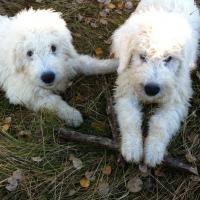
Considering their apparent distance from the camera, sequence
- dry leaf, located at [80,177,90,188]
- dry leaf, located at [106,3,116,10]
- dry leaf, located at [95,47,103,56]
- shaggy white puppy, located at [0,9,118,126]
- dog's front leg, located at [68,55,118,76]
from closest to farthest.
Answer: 1. dry leaf, located at [80,177,90,188]
2. shaggy white puppy, located at [0,9,118,126]
3. dog's front leg, located at [68,55,118,76]
4. dry leaf, located at [95,47,103,56]
5. dry leaf, located at [106,3,116,10]

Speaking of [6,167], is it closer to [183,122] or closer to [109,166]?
[109,166]

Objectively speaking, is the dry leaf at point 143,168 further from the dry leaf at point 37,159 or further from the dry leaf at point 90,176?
the dry leaf at point 37,159

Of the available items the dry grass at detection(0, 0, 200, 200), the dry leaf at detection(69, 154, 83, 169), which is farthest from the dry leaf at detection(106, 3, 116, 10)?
the dry leaf at detection(69, 154, 83, 169)

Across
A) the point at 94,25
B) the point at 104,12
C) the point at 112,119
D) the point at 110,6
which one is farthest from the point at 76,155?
the point at 110,6

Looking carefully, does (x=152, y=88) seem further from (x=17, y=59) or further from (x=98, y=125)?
(x=17, y=59)

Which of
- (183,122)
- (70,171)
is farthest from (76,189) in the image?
(183,122)

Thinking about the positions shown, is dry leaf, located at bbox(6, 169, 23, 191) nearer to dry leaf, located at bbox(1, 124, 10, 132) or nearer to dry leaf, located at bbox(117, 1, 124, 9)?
dry leaf, located at bbox(1, 124, 10, 132)

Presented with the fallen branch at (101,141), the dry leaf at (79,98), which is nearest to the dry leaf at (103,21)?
the dry leaf at (79,98)
